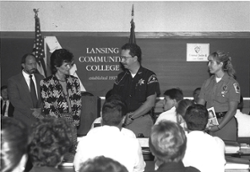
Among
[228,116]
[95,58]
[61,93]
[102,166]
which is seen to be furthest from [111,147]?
[95,58]

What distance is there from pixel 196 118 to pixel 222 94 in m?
1.42

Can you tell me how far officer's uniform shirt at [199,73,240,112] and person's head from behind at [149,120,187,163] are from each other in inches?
85.9

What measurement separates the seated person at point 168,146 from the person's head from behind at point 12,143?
771 millimetres

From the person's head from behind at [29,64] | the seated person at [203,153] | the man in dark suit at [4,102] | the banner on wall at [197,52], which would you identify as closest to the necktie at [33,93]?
the person's head from behind at [29,64]

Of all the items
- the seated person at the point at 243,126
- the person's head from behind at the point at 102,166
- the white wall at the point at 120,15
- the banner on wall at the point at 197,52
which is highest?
the white wall at the point at 120,15

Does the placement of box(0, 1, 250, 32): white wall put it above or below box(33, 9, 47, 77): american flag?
above

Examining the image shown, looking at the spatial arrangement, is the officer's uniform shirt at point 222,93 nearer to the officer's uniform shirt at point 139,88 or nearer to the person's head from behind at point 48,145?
the officer's uniform shirt at point 139,88

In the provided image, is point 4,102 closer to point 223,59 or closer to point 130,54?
point 130,54

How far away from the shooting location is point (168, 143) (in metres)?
2.06

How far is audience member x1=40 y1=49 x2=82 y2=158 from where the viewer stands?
3.97m

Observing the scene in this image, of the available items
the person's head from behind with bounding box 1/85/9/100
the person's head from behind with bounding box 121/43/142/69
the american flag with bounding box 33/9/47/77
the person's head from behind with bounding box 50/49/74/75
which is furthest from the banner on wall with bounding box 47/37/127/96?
the person's head from behind with bounding box 50/49/74/75

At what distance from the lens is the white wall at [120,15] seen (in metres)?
6.73

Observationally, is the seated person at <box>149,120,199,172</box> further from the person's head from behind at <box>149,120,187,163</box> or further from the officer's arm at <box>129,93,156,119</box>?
the officer's arm at <box>129,93,156,119</box>

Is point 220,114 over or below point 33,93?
below
